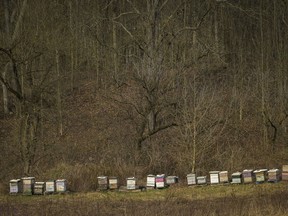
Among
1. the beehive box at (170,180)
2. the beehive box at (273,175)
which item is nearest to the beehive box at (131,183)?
the beehive box at (170,180)

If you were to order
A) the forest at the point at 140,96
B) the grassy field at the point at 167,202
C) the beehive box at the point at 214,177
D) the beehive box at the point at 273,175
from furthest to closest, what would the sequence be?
the forest at the point at 140,96, the beehive box at the point at 214,177, the beehive box at the point at 273,175, the grassy field at the point at 167,202

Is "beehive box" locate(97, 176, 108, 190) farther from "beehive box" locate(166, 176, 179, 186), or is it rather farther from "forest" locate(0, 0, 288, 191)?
"beehive box" locate(166, 176, 179, 186)

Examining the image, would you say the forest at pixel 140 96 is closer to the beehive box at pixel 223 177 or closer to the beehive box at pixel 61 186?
the beehive box at pixel 61 186

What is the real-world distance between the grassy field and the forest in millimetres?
1871

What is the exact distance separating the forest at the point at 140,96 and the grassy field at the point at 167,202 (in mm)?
1871

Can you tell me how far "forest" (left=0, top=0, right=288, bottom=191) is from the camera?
16.4 metres

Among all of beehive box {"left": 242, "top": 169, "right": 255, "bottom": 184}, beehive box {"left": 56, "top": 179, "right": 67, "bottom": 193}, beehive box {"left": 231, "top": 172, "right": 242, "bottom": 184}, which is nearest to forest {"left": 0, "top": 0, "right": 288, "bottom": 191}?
beehive box {"left": 56, "top": 179, "right": 67, "bottom": 193}

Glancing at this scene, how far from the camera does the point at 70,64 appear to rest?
3194 centimetres

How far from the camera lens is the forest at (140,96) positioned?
16.4 meters

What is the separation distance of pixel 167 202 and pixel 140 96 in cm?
1234

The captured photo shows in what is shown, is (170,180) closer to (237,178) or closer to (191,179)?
(191,179)

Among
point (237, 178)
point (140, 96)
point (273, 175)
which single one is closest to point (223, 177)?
point (237, 178)

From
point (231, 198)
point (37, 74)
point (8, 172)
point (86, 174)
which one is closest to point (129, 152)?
point (86, 174)

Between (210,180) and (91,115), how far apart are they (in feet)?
48.2
